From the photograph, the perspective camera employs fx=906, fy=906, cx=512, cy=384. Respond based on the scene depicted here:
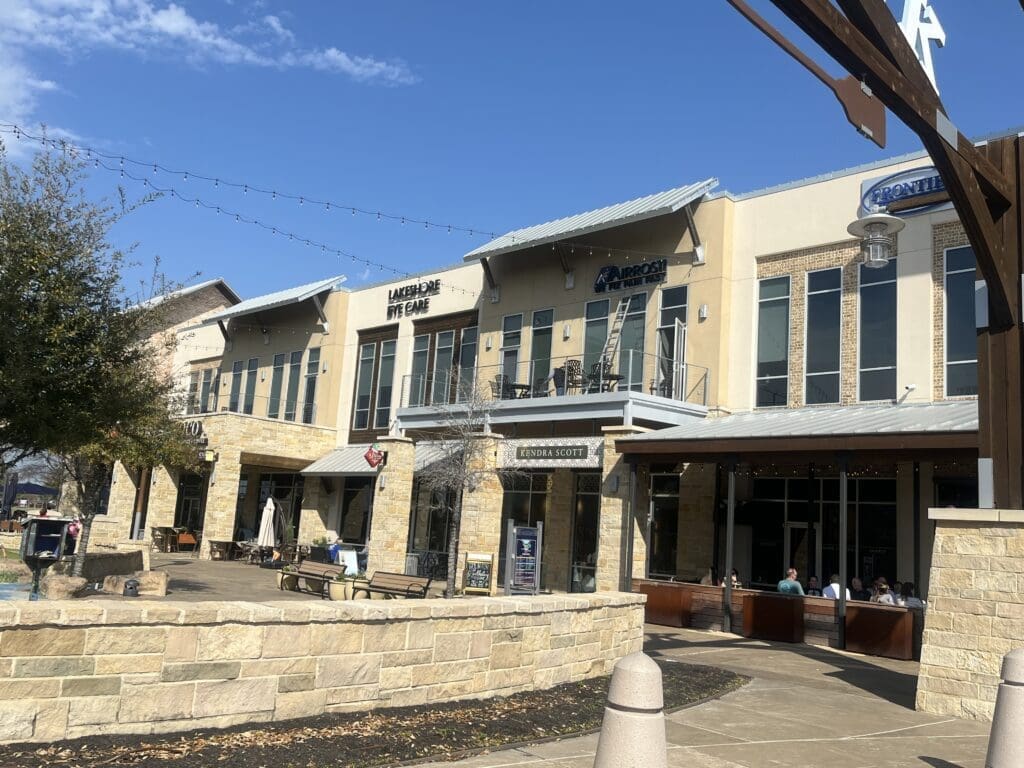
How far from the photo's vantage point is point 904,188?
17641 millimetres

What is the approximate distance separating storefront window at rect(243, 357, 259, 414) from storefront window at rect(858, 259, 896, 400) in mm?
24203

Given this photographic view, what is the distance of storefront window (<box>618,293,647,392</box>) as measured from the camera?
20.9 m

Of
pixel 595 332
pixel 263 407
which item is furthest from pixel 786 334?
pixel 263 407

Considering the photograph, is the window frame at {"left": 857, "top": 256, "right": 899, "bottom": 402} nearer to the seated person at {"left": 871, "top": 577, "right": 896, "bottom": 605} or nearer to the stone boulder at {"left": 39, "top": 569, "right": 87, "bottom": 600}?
the seated person at {"left": 871, "top": 577, "right": 896, "bottom": 605}

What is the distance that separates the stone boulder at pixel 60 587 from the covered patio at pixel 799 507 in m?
9.60

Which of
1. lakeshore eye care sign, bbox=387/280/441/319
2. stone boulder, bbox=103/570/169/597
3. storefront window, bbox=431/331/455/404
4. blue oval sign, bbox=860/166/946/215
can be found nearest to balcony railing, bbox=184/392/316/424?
lakeshore eye care sign, bbox=387/280/441/319

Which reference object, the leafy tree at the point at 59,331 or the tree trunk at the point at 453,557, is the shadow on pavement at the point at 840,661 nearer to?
the tree trunk at the point at 453,557

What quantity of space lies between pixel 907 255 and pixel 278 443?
20325 mm

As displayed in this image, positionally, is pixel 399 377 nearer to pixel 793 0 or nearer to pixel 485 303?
pixel 485 303

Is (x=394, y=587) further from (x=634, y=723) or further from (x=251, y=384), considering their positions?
(x=251, y=384)

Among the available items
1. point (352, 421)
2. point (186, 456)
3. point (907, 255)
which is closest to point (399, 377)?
point (352, 421)

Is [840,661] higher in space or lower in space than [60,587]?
lower

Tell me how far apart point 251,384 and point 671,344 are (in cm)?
2012

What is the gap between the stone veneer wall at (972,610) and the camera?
28.2 ft
